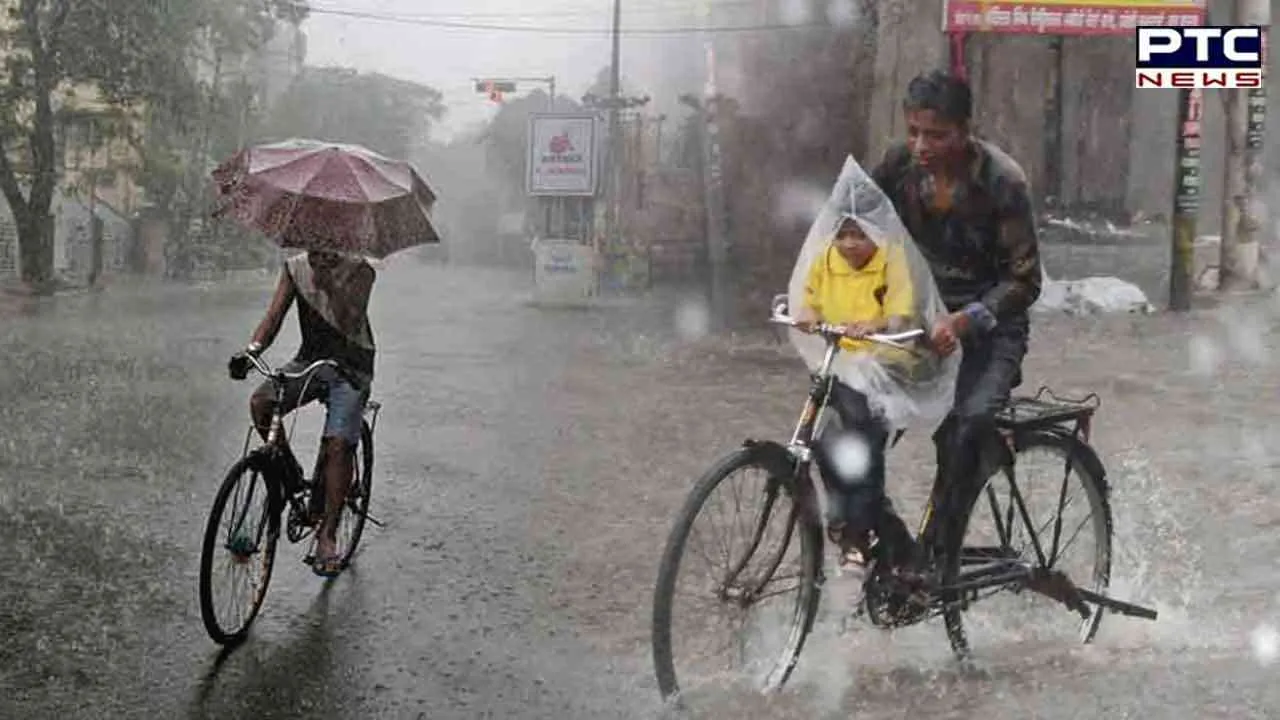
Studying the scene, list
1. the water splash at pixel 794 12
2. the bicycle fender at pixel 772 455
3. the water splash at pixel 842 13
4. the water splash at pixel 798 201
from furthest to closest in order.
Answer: the water splash at pixel 794 12, the water splash at pixel 842 13, the water splash at pixel 798 201, the bicycle fender at pixel 772 455

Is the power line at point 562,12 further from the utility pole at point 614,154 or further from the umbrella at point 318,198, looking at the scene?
the umbrella at point 318,198

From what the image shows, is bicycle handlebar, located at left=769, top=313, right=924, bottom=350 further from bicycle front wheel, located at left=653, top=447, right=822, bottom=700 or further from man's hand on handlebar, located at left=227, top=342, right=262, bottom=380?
man's hand on handlebar, located at left=227, top=342, right=262, bottom=380

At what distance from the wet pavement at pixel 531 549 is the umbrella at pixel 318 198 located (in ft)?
4.30

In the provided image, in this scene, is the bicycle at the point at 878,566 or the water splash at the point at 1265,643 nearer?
the bicycle at the point at 878,566

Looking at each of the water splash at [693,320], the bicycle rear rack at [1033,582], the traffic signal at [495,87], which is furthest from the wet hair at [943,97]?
the traffic signal at [495,87]

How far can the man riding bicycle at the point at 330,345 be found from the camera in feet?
15.7

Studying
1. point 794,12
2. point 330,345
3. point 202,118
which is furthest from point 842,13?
point 330,345

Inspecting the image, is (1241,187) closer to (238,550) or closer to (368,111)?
(368,111)

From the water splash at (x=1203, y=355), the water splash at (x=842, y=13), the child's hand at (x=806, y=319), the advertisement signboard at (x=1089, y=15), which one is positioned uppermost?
the water splash at (x=842, y=13)

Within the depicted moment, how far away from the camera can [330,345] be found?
16.0ft

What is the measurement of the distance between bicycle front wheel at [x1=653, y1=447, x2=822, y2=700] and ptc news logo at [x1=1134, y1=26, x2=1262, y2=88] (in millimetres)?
10970

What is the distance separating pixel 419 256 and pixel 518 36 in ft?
37.3

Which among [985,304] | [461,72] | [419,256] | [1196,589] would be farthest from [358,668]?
[419,256]

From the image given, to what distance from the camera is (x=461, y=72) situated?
21062mm
